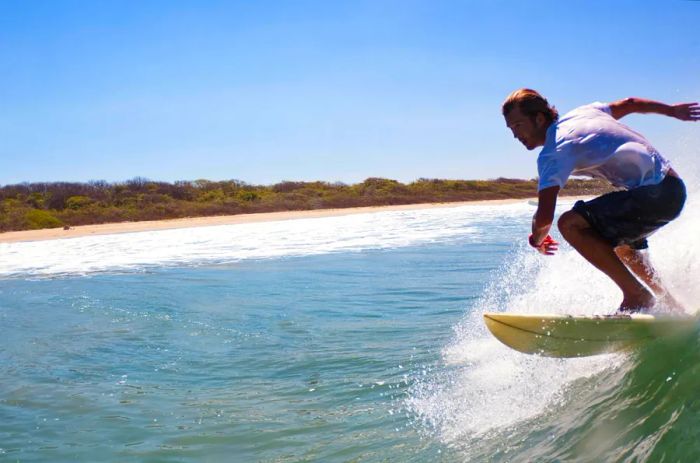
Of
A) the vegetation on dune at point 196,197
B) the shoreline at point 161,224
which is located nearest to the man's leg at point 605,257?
the vegetation on dune at point 196,197

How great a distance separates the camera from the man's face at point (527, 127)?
13.1ft

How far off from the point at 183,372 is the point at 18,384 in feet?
4.39

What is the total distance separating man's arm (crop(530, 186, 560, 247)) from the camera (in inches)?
143

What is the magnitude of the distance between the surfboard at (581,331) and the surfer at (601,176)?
218 millimetres

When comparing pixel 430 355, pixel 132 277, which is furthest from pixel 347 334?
pixel 132 277

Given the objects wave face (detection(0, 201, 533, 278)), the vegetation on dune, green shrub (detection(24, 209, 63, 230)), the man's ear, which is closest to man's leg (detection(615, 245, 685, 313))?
the man's ear

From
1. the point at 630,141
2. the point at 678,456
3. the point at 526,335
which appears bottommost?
the point at 678,456

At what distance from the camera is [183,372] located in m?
5.94

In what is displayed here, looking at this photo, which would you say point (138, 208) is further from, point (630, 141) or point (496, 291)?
point (630, 141)

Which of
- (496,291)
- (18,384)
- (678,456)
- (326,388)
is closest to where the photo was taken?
(678,456)

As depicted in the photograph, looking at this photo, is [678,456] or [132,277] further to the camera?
[132,277]

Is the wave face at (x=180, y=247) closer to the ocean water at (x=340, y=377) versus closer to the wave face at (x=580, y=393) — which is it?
the ocean water at (x=340, y=377)

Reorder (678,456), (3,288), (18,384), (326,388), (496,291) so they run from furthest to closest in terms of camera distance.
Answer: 1. (3,288)
2. (496,291)
3. (18,384)
4. (326,388)
5. (678,456)

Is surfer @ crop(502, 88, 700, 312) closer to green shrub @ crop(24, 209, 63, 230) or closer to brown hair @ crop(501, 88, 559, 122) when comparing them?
brown hair @ crop(501, 88, 559, 122)
